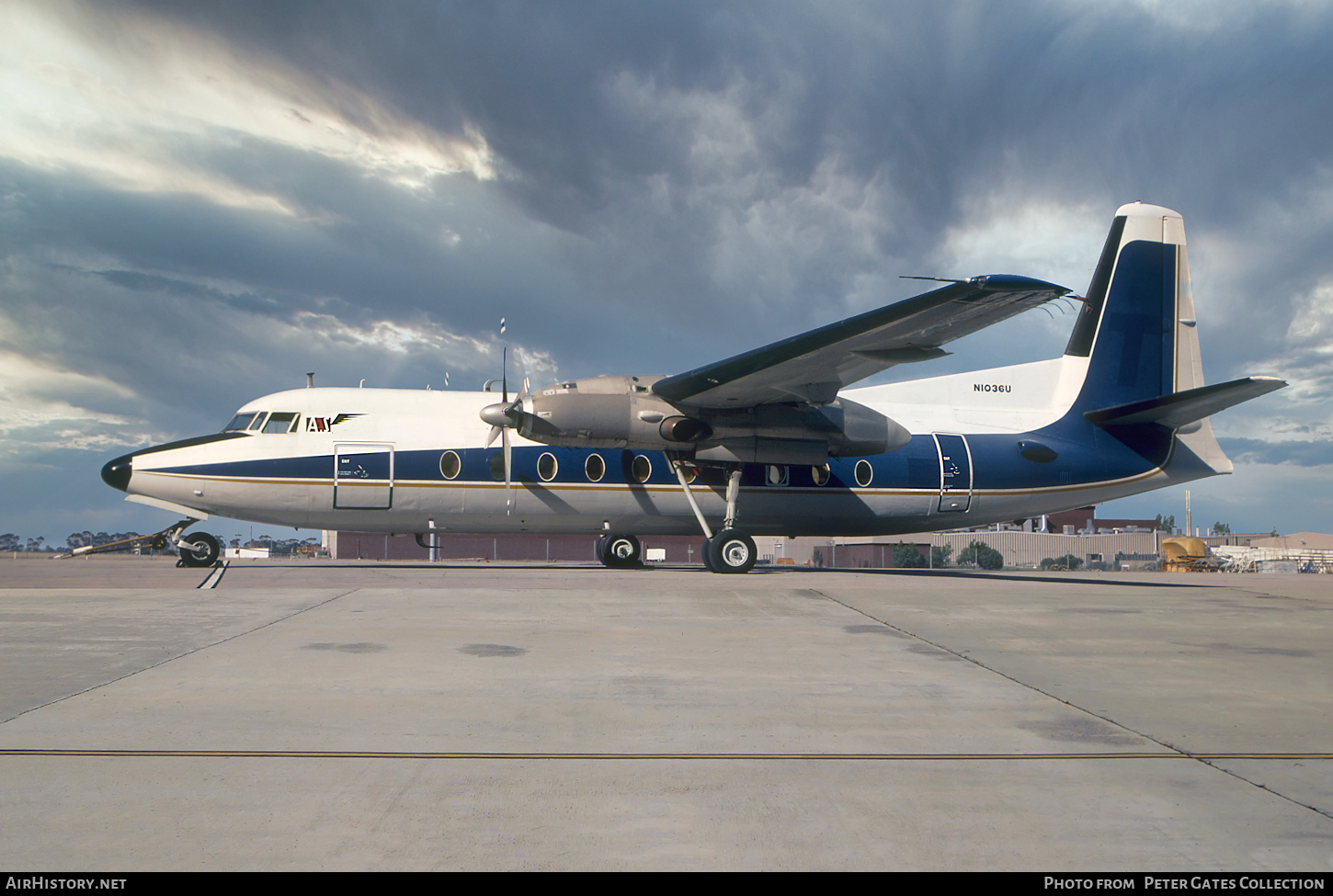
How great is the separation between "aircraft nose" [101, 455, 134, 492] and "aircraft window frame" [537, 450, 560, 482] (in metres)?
8.35

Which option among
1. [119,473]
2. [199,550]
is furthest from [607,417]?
[119,473]

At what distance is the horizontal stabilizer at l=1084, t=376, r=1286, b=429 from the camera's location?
58.0 feet

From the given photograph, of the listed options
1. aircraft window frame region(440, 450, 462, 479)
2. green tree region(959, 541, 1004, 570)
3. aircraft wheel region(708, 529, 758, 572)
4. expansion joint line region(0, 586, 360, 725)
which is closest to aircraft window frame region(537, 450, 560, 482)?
aircraft window frame region(440, 450, 462, 479)

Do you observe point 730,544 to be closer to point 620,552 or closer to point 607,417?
point 620,552

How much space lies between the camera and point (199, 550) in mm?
17906

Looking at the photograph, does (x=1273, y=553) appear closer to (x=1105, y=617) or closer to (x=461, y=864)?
(x=1105, y=617)

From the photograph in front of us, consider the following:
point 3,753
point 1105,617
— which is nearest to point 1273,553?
point 1105,617

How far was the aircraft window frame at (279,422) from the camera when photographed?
18.1 metres

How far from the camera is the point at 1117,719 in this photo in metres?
5.47

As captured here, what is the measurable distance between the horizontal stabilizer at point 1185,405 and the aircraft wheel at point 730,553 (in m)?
10.5

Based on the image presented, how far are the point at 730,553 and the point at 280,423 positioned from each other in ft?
33.4

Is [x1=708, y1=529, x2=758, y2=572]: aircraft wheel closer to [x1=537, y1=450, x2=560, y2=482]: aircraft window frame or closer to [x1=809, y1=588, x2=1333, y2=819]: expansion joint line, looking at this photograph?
[x1=537, y1=450, x2=560, y2=482]: aircraft window frame

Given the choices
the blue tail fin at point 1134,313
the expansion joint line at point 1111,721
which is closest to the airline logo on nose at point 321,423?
the expansion joint line at point 1111,721

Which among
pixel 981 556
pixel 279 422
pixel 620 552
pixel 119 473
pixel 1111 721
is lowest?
pixel 981 556
